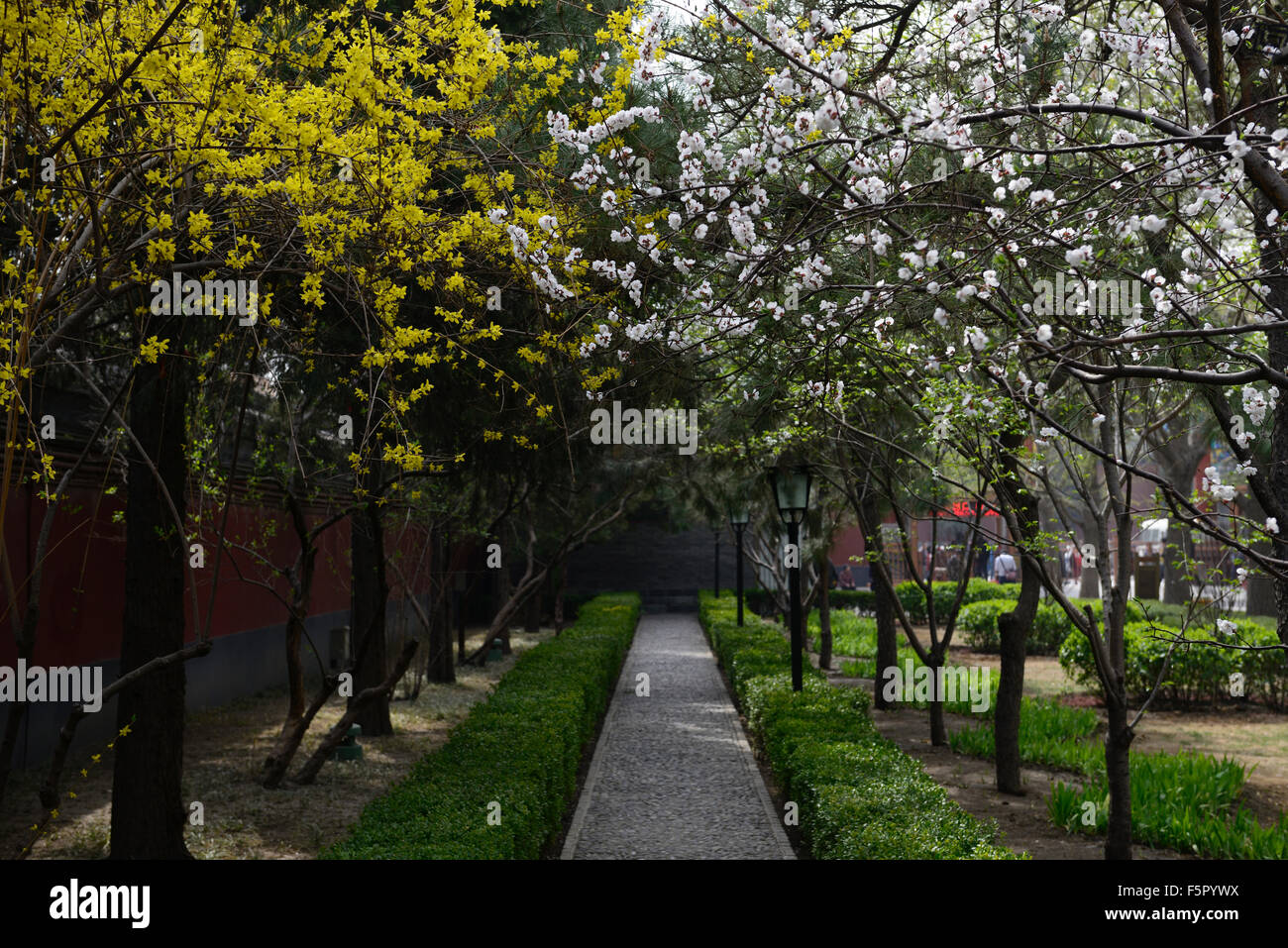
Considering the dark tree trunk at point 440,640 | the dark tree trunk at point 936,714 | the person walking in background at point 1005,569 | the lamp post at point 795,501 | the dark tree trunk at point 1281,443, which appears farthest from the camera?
the person walking in background at point 1005,569

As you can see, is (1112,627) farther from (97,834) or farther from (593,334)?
(97,834)

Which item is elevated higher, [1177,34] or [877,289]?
[1177,34]

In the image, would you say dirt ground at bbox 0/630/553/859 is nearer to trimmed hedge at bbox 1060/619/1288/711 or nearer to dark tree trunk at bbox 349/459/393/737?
dark tree trunk at bbox 349/459/393/737

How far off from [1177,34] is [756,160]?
1.65 metres

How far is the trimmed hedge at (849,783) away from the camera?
5.25 metres

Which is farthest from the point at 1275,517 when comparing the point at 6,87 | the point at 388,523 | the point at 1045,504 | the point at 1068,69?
the point at 1045,504

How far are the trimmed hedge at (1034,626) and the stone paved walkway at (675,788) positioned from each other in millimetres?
5828

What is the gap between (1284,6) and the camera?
5922 mm

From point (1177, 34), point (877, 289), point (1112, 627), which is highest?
point (1177, 34)

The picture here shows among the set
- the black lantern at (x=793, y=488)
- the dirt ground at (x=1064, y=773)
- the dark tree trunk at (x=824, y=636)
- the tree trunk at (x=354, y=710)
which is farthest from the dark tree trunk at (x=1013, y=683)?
the dark tree trunk at (x=824, y=636)

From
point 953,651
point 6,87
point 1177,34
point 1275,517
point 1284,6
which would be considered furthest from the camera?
point 953,651

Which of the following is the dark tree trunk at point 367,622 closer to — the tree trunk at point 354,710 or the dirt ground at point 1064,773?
the tree trunk at point 354,710
